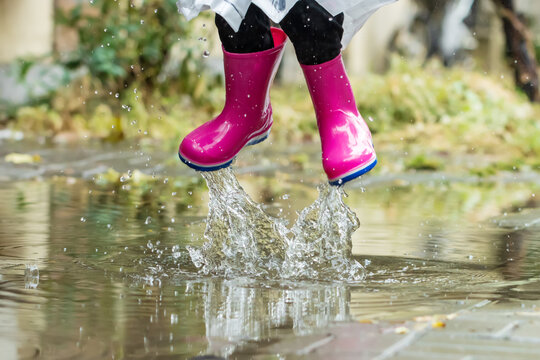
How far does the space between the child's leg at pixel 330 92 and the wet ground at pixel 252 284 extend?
1.17ft

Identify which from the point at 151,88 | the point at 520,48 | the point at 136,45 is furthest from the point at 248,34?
the point at 520,48

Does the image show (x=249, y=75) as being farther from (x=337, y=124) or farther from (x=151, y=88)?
(x=151, y=88)

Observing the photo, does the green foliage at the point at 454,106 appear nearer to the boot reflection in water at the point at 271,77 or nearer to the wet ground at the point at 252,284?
the wet ground at the point at 252,284

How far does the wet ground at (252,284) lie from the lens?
239 cm

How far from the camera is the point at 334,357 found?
2.24 meters

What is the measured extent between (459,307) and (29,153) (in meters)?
5.29

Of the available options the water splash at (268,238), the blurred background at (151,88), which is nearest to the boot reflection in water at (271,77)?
the water splash at (268,238)

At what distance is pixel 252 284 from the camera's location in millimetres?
3229

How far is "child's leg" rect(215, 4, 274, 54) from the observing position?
3436 millimetres

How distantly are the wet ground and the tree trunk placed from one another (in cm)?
588

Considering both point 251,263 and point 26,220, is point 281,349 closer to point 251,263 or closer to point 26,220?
point 251,263

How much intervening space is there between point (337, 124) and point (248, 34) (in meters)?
0.40

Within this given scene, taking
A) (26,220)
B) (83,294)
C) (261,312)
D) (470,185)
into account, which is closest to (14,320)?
(83,294)

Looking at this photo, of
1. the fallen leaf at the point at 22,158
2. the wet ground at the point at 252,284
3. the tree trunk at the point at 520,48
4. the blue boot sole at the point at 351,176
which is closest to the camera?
the wet ground at the point at 252,284
